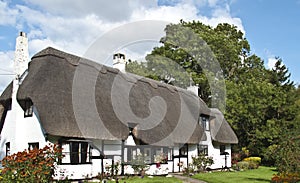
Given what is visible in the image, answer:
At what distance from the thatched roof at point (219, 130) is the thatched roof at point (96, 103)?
3554mm

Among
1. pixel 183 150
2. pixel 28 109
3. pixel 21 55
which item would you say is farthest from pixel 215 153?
pixel 21 55

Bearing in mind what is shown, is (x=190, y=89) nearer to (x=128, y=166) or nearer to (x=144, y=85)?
(x=144, y=85)

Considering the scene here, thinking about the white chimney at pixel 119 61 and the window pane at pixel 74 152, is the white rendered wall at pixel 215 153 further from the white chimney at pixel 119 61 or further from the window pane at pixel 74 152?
the window pane at pixel 74 152

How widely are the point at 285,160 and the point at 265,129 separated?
57.7ft

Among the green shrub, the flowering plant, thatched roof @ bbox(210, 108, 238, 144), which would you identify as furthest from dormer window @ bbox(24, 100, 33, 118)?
the green shrub

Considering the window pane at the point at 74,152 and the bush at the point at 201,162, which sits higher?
the window pane at the point at 74,152

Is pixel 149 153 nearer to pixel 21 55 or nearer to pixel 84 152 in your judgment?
pixel 84 152

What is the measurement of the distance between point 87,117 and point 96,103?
60.3 inches

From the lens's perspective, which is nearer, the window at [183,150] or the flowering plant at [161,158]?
the flowering plant at [161,158]

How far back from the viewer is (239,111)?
115ft

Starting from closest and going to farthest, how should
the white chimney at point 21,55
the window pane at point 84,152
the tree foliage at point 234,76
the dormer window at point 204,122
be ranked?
the window pane at point 84,152, the white chimney at point 21,55, the dormer window at point 204,122, the tree foliage at point 234,76

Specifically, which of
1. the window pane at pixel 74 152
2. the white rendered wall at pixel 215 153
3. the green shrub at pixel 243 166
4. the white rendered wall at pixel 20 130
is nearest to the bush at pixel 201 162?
the white rendered wall at pixel 215 153

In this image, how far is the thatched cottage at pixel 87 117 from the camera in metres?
18.2

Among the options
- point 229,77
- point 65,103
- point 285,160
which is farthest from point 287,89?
point 65,103
